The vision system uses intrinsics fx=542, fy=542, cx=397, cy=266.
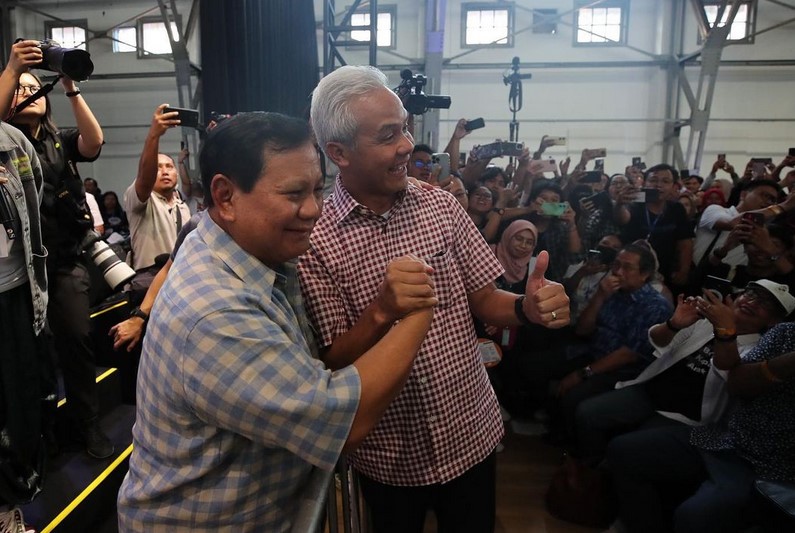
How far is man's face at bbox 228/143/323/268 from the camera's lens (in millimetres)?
774

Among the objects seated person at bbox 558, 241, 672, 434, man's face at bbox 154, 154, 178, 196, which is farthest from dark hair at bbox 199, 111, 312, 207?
seated person at bbox 558, 241, 672, 434

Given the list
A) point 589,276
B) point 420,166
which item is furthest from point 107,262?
point 589,276

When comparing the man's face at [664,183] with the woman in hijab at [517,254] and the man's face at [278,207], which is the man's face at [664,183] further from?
the man's face at [278,207]

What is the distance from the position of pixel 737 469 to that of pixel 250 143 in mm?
1910

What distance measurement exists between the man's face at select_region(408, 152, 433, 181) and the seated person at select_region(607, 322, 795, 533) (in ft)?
5.12

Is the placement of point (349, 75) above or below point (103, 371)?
above

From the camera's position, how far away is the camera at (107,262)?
190cm

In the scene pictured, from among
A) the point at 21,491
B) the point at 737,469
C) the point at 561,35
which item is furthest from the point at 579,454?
the point at 561,35

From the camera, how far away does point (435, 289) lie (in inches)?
45.1

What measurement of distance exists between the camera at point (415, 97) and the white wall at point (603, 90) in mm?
7820

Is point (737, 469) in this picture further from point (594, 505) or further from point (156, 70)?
point (156, 70)

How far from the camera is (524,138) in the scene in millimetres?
9656

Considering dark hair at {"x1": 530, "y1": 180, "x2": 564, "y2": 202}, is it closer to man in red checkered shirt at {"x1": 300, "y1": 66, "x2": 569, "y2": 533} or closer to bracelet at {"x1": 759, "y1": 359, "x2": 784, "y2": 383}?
bracelet at {"x1": 759, "y1": 359, "x2": 784, "y2": 383}

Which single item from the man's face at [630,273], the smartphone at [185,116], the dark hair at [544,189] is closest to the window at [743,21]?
the dark hair at [544,189]
